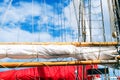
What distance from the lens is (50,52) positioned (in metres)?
10.2

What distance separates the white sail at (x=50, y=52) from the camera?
10.1 m

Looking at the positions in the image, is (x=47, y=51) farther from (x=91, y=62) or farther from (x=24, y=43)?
(x=91, y=62)

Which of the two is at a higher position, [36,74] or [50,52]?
[50,52]

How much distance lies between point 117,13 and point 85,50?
343 cm

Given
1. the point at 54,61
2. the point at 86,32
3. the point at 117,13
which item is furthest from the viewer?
the point at 86,32

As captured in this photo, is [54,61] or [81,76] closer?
Result: [54,61]

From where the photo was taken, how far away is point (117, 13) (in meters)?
13.3

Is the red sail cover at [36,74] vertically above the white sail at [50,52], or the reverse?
the white sail at [50,52]

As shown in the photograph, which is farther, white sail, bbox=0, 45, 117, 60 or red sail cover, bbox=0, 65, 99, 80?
red sail cover, bbox=0, 65, 99, 80

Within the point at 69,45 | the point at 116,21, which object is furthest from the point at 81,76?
the point at 69,45

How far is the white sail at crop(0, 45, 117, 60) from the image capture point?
10133mm

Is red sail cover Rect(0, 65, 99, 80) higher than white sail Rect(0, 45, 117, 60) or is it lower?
lower

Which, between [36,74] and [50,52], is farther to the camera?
[36,74]

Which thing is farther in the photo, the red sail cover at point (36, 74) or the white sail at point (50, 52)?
the red sail cover at point (36, 74)
